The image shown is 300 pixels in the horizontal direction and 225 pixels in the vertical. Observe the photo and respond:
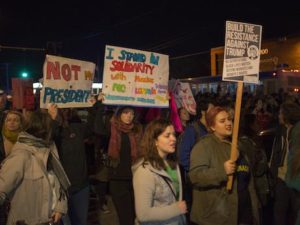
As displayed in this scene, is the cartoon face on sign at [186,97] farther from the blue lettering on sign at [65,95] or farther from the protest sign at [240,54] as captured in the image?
the protest sign at [240,54]

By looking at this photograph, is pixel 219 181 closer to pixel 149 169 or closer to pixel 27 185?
pixel 149 169

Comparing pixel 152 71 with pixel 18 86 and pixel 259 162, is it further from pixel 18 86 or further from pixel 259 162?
pixel 18 86

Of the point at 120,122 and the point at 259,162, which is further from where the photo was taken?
the point at 120,122

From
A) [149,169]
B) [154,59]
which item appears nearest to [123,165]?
[154,59]

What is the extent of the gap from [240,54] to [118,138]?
1.89 m

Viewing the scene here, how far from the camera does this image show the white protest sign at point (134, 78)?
19.8ft

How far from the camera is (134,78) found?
6.32 m

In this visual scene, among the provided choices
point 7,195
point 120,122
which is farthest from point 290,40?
point 7,195

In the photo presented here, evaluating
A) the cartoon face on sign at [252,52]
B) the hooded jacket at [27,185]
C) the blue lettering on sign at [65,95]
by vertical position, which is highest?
the cartoon face on sign at [252,52]

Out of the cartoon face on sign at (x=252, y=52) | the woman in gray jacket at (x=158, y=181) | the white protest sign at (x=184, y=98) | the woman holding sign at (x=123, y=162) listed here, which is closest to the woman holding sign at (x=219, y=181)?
the woman in gray jacket at (x=158, y=181)

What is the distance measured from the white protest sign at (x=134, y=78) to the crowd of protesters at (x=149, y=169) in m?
0.16

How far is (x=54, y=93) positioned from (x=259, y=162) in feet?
8.45

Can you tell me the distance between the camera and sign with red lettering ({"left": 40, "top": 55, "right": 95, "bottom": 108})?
18.1ft

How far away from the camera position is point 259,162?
5.29m
